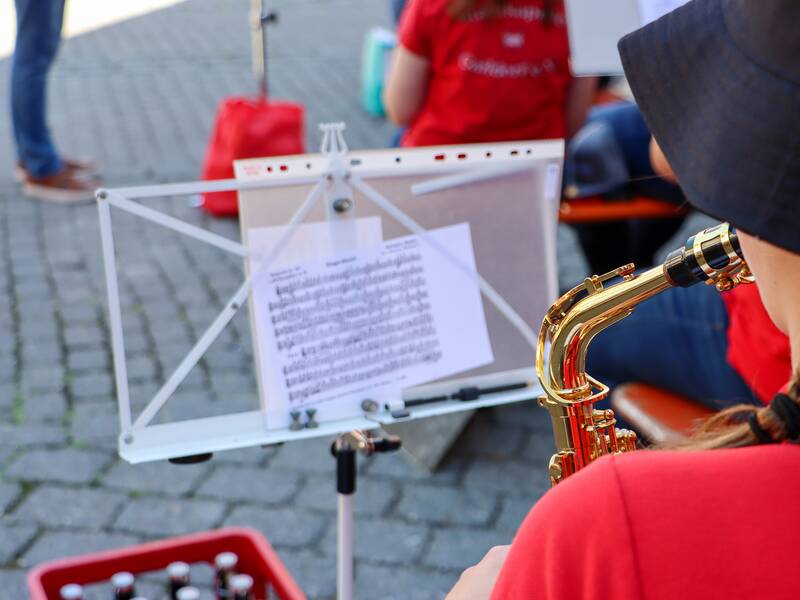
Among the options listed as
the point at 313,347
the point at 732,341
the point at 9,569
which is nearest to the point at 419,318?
the point at 313,347

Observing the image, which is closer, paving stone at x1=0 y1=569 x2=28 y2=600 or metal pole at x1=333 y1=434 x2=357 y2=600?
metal pole at x1=333 y1=434 x2=357 y2=600

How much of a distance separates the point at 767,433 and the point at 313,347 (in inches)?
34.4

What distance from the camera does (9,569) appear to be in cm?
248

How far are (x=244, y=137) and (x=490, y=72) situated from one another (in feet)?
6.32

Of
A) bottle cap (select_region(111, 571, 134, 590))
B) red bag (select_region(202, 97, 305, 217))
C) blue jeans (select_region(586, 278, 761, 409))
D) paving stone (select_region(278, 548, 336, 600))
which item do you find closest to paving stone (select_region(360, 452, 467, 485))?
paving stone (select_region(278, 548, 336, 600))

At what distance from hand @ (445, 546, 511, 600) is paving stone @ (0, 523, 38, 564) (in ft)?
5.62

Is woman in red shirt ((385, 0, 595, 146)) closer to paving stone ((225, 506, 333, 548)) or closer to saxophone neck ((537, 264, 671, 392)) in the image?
paving stone ((225, 506, 333, 548))

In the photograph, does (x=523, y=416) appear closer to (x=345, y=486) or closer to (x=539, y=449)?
(x=539, y=449)

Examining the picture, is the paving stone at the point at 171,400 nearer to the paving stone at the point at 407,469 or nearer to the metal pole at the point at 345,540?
the paving stone at the point at 407,469

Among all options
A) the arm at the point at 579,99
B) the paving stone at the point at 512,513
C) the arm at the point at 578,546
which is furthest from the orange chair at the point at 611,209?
the arm at the point at 578,546

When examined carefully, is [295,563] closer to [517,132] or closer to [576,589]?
[517,132]

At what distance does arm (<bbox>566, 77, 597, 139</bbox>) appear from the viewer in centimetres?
312

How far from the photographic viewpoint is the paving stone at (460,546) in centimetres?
259

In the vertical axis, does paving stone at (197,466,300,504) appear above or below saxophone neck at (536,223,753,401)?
below
